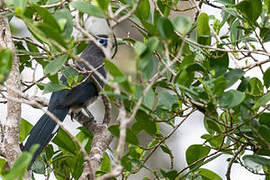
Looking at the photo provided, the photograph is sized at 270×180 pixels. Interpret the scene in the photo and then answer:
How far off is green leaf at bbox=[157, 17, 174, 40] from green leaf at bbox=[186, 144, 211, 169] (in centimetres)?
97

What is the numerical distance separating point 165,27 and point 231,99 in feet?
1.43

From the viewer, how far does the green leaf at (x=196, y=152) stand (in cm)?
282

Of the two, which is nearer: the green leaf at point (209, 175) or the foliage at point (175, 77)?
the foliage at point (175, 77)

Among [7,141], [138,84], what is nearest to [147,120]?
[138,84]

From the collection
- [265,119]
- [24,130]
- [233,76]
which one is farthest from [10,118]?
[265,119]

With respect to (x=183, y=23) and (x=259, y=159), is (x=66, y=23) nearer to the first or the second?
(x=183, y=23)

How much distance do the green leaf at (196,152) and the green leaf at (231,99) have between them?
0.65 m

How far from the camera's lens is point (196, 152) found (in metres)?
2.84

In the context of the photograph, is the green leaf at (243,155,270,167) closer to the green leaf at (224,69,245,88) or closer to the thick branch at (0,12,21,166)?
the green leaf at (224,69,245,88)

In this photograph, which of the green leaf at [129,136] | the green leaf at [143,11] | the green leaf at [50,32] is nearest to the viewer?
the green leaf at [50,32]

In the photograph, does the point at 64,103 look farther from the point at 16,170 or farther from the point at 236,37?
the point at 16,170

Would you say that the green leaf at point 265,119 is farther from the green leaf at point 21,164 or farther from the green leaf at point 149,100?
the green leaf at point 21,164

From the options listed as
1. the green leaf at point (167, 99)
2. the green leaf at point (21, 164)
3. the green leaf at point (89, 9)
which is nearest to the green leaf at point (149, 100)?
the green leaf at point (167, 99)

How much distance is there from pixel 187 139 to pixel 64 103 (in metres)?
2.55
